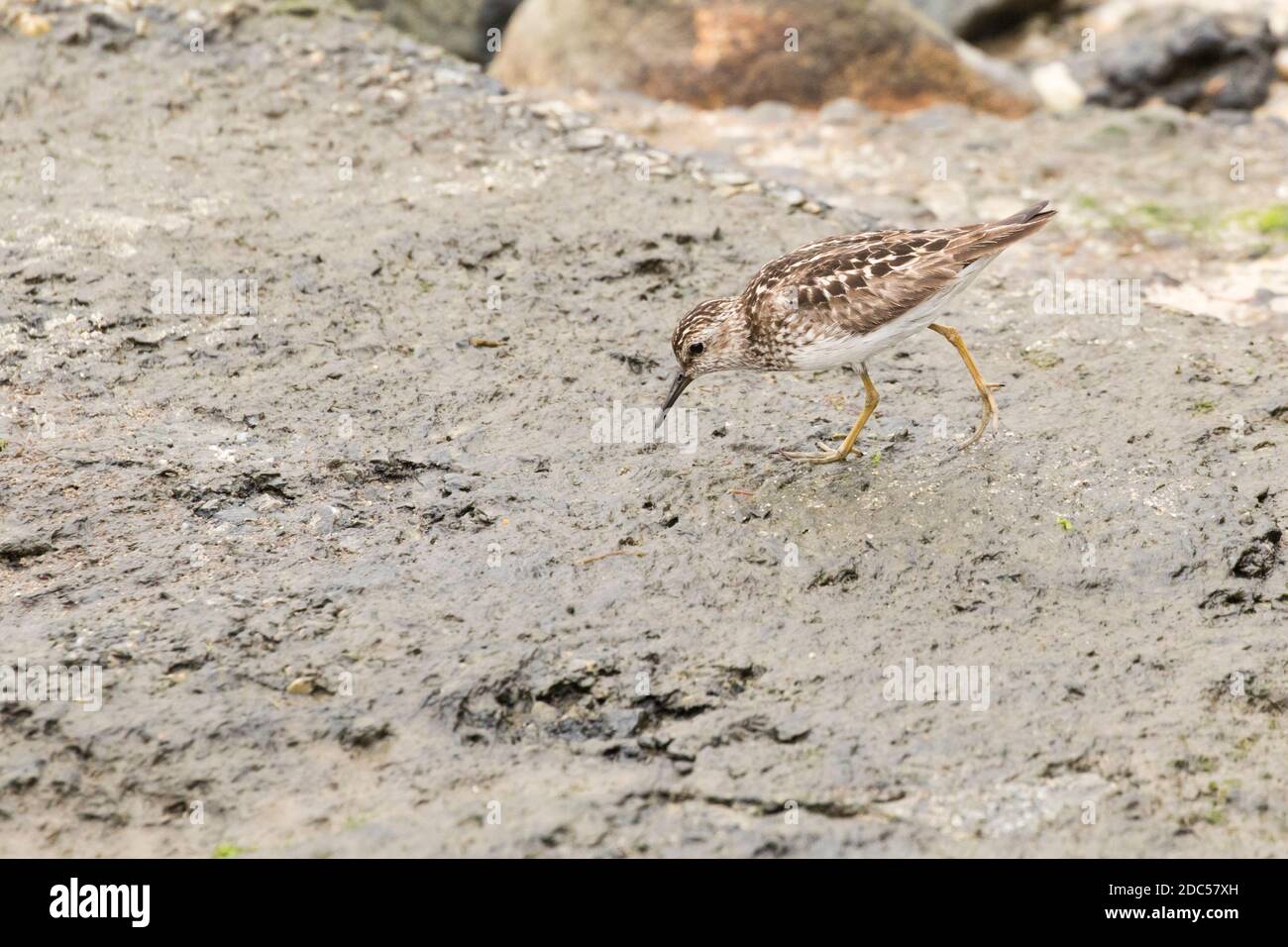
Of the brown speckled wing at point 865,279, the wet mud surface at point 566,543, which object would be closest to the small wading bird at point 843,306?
the brown speckled wing at point 865,279

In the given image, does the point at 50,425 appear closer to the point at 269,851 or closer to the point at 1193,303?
the point at 269,851

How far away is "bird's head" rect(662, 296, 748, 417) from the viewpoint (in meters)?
7.84

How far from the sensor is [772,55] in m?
13.6

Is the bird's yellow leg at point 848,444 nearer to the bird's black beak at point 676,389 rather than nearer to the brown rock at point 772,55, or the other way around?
the bird's black beak at point 676,389

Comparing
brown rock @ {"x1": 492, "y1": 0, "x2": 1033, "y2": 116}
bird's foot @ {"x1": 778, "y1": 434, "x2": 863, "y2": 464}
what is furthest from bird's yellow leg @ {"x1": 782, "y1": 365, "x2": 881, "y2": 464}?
brown rock @ {"x1": 492, "y1": 0, "x2": 1033, "y2": 116}

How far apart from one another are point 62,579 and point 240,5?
26.5ft

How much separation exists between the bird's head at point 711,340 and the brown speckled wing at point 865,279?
114 mm

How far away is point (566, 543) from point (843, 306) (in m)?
2.01

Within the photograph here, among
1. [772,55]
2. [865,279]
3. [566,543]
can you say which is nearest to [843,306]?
[865,279]

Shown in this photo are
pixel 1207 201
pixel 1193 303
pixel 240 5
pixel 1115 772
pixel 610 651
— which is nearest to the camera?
pixel 1115 772

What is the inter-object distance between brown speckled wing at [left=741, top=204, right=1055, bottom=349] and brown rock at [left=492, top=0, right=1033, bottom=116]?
6261 mm

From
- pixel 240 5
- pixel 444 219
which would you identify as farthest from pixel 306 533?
pixel 240 5

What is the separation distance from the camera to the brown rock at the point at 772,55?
44.7 feet

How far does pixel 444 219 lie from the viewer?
33.9 feet
